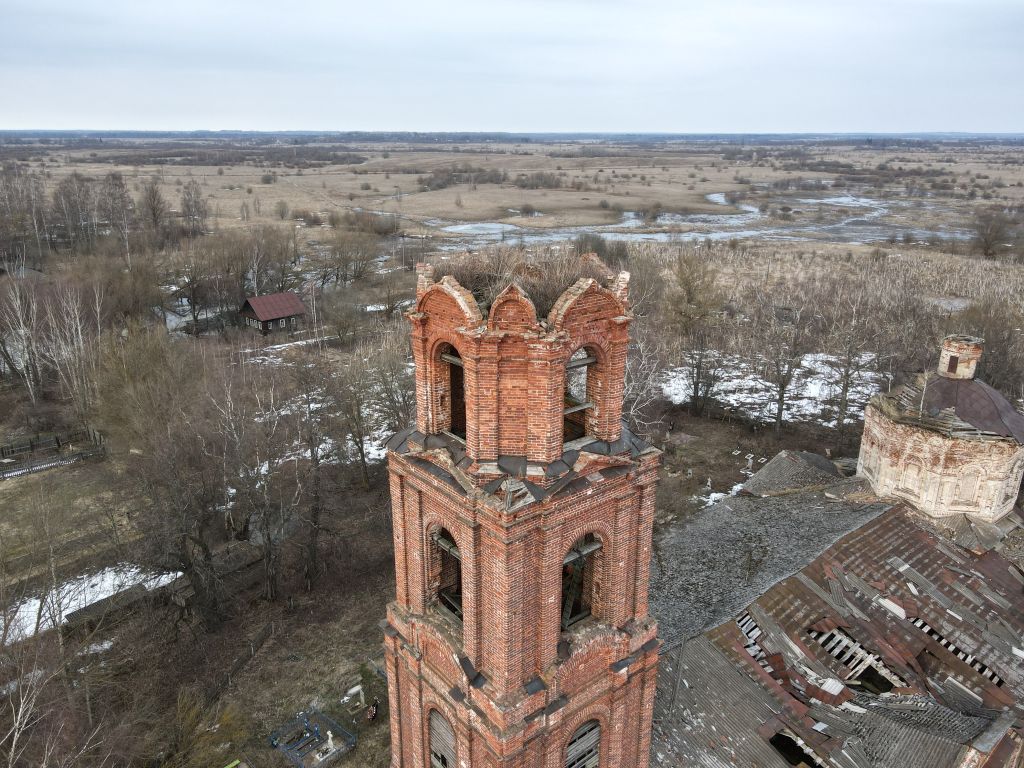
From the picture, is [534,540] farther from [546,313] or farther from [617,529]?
[546,313]

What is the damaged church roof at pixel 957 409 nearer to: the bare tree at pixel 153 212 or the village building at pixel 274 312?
the village building at pixel 274 312

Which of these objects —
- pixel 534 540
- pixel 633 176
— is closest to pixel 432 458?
pixel 534 540

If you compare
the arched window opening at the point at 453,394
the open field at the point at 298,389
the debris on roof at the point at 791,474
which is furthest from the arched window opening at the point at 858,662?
the open field at the point at 298,389

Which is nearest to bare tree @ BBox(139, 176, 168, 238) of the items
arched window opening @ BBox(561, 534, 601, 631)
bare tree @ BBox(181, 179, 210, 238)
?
bare tree @ BBox(181, 179, 210, 238)

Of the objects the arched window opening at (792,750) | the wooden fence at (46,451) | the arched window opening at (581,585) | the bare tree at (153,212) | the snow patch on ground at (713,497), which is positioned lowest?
the snow patch on ground at (713,497)

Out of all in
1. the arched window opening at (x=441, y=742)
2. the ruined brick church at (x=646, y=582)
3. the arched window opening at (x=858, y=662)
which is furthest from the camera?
the arched window opening at (x=858, y=662)

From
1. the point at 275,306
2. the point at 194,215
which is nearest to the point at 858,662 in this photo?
the point at 275,306

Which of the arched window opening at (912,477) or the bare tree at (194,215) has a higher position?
the bare tree at (194,215)

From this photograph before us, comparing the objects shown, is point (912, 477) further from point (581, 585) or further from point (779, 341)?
point (779, 341)
